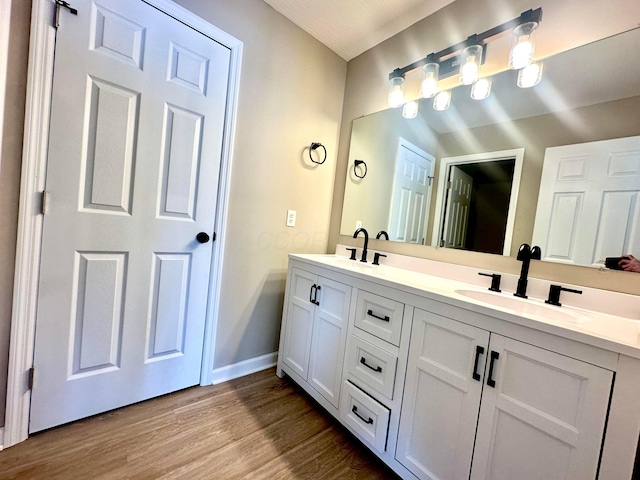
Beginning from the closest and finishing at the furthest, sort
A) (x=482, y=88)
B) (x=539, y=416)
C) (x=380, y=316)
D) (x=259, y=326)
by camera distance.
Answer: (x=539, y=416)
(x=380, y=316)
(x=482, y=88)
(x=259, y=326)

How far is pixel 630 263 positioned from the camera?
105cm

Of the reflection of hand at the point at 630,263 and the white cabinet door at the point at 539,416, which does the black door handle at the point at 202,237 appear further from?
the reflection of hand at the point at 630,263

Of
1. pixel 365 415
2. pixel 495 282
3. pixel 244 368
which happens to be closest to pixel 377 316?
pixel 365 415

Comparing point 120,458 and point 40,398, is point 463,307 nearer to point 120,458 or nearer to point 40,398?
point 120,458

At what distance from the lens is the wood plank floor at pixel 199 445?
113 cm

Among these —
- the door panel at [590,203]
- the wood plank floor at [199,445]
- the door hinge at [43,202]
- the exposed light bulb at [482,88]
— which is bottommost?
the wood plank floor at [199,445]

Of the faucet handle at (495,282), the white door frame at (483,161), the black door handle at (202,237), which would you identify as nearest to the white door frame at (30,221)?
the black door handle at (202,237)

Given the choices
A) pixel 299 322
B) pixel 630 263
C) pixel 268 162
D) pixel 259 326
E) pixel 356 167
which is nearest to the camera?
pixel 630 263

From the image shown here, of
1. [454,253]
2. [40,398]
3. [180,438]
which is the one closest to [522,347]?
[454,253]

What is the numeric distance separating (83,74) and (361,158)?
162 cm

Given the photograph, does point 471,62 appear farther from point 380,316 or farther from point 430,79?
point 380,316

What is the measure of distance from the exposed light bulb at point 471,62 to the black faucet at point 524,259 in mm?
914

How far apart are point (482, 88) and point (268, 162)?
50.8 inches

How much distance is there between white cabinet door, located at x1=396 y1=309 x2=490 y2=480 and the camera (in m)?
0.95
